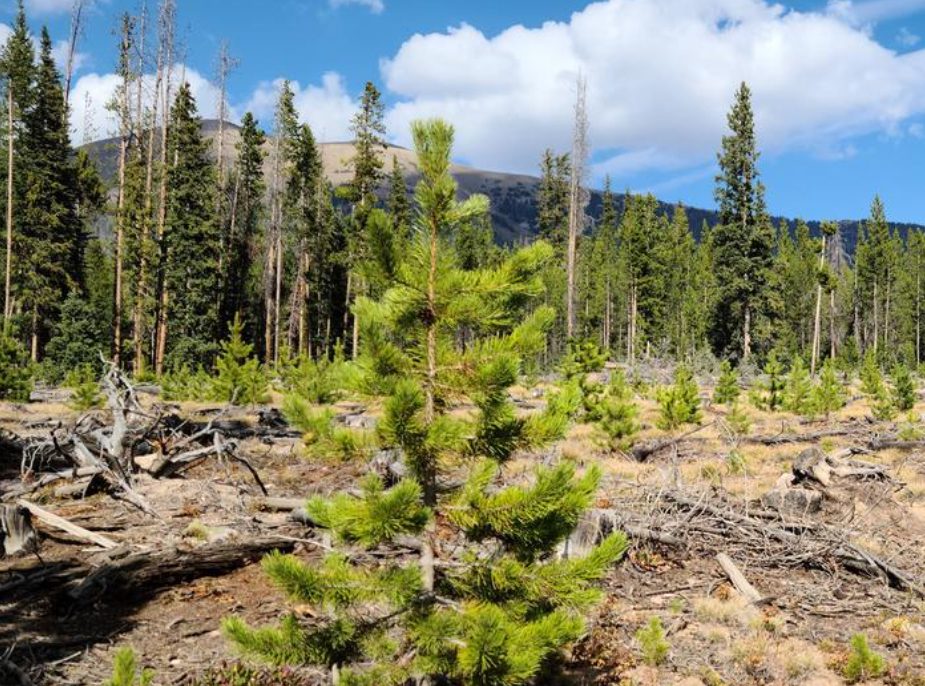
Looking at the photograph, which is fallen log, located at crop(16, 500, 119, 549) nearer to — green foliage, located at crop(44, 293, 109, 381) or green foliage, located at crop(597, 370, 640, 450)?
green foliage, located at crop(597, 370, 640, 450)

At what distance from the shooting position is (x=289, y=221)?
1721 inches

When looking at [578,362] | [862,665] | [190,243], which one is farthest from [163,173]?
[862,665]

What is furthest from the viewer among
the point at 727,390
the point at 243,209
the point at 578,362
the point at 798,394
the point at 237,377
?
the point at 243,209

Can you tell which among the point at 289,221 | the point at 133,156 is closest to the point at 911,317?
the point at 289,221

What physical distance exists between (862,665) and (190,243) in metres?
Answer: 34.8

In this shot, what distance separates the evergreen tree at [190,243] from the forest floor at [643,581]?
2406 centimetres

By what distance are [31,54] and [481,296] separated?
3779 centimetres

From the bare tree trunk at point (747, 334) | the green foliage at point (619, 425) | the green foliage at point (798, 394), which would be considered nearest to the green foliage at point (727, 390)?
the green foliage at point (798, 394)

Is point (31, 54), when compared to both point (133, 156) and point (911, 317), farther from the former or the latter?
point (911, 317)

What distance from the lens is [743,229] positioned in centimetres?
3834

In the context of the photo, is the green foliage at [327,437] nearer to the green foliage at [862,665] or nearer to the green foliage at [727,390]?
the green foliage at [862,665]

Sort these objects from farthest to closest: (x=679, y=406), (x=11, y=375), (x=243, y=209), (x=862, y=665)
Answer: (x=243, y=209)
(x=11, y=375)
(x=679, y=406)
(x=862, y=665)

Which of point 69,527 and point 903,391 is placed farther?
point 903,391

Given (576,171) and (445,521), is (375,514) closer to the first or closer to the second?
(445,521)
